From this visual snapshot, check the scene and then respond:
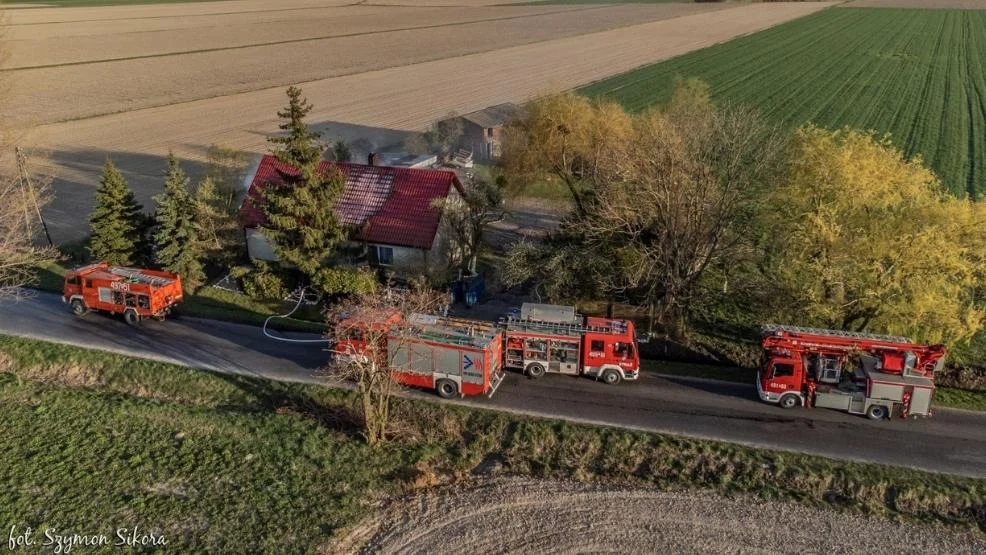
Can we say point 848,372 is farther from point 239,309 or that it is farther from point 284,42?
point 284,42

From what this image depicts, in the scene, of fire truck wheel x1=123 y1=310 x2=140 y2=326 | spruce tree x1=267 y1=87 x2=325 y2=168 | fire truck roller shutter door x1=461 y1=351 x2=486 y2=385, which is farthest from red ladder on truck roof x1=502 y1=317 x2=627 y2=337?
fire truck wheel x1=123 y1=310 x2=140 y2=326

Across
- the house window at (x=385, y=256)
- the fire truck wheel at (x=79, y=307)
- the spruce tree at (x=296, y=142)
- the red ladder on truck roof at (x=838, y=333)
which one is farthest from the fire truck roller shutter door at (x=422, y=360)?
the fire truck wheel at (x=79, y=307)

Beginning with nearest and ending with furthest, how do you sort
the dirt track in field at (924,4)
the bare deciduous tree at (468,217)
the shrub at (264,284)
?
1. the shrub at (264,284)
2. the bare deciduous tree at (468,217)
3. the dirt track in field at (924,4)

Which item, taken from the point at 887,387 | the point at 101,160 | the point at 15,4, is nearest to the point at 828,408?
the point at 887,387

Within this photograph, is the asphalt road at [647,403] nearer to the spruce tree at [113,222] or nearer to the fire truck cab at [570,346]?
the fire truck cab at [570,346]

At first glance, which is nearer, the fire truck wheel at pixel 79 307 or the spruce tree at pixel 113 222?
the fire truck wheel at pixel 79 307

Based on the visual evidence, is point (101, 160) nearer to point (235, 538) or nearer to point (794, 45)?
point (235, 538)

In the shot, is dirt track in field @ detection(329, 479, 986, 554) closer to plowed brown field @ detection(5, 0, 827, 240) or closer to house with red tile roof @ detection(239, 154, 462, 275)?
house with red tile roof @ detection(239, 154, 462, 275)
